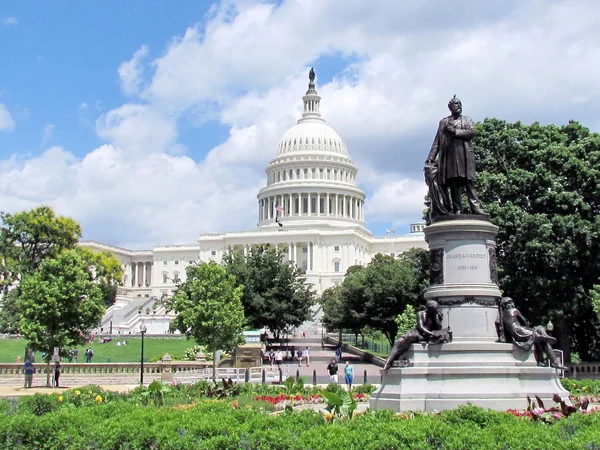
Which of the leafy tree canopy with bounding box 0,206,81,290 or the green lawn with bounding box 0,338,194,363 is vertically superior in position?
the leafy tree canopy with bounding box 0,206,81,290

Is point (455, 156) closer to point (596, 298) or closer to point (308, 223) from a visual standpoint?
point (596, 298)

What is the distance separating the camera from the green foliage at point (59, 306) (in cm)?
3688

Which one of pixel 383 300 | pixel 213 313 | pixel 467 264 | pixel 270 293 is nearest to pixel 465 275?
pixel 467 264

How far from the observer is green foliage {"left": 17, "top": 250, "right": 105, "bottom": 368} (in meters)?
36.9

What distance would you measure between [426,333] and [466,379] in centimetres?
140

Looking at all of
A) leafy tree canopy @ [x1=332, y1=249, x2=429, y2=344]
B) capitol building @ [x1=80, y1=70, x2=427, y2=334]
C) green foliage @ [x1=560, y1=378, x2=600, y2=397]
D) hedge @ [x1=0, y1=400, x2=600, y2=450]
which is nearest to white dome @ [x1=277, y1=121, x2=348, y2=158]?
capitol building @ [x1=80, y1=70, x2=427, y2=334]

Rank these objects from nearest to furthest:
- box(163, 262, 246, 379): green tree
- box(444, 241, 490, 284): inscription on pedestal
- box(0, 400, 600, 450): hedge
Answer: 1. box(0, 400, 600, 450): hedge
2. box(444, 241, 490, 284): inscription on pedestal
3. box(163, 262, 246, 379): green tree

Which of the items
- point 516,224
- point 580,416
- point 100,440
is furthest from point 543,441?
point 516,224

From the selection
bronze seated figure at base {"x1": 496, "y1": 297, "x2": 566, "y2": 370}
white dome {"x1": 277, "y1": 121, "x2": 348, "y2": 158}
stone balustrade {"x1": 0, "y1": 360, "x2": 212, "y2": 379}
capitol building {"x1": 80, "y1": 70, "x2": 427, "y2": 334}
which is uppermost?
white dome {"x1": 277, "y1": 121, "x2": 348, "y2": 158}

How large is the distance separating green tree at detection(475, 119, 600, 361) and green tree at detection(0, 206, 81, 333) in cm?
4016

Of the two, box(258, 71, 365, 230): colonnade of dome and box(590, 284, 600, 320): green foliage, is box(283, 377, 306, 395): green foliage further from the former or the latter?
box(258, 71, 365, 230): colonnade of dome

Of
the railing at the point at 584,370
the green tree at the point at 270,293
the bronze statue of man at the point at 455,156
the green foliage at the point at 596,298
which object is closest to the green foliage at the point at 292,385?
the bronze statue of man at the point at 455,156

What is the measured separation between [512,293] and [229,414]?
2793 cm

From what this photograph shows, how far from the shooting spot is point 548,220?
123ft
